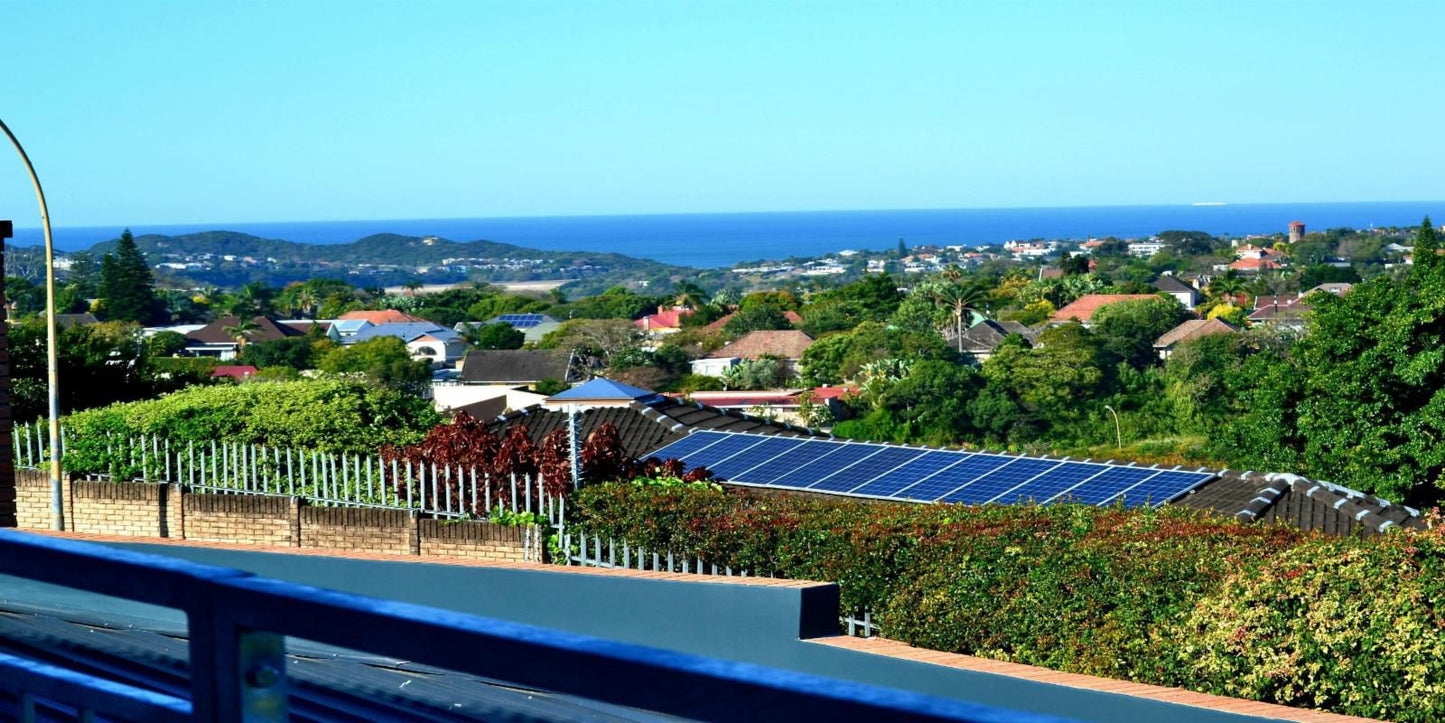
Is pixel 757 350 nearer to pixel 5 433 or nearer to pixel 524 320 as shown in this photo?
pixel 524 320

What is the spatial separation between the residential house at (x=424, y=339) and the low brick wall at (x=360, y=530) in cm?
8300

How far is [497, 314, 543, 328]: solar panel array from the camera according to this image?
12031 cm

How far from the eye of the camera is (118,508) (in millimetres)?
13383

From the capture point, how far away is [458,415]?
1360cm

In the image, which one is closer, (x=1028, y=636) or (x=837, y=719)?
(x=837, y=719)

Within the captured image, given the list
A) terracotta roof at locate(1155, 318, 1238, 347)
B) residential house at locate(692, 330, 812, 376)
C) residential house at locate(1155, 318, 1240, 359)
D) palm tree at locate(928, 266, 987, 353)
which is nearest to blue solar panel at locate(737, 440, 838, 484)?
residential house at locate(1155, 318, 1240, 359)

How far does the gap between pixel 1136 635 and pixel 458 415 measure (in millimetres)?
7223

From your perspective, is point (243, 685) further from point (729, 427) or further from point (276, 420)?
point (729, 427)

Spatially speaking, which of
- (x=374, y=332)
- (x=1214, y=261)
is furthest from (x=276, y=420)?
(x=1214, y=261)

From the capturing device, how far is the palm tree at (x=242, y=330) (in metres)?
99.9

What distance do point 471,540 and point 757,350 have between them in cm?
7208

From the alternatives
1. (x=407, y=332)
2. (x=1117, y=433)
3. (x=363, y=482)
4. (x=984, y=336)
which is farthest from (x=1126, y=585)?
(x=407, y=332)

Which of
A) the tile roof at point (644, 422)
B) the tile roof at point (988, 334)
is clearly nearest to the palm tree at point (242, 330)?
the tile roof at point (988, 334)

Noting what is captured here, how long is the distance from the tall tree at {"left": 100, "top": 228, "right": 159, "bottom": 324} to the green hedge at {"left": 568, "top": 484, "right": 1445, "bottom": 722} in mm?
112710
